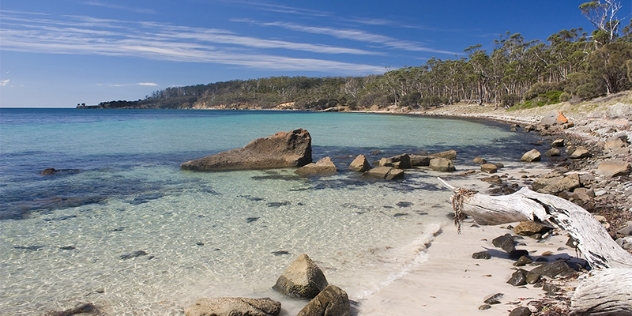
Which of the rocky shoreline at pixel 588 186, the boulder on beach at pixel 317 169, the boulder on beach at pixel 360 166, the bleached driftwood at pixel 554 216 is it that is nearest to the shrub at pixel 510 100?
the rocky shoreline at pixel 588 186

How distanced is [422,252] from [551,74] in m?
90.9

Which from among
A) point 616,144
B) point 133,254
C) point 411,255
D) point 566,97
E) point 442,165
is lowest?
point 411,255

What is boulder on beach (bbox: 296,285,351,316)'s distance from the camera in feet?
19.2

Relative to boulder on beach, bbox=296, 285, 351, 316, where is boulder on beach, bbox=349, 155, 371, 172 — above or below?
above

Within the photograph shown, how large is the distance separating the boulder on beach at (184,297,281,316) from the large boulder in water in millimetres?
13836

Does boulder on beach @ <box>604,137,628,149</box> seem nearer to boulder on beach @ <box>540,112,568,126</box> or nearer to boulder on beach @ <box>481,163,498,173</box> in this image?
boulder on beach @ <box>481,163,498,173</box>

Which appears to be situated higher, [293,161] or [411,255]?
[293,161]

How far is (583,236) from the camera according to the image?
6.03 meters

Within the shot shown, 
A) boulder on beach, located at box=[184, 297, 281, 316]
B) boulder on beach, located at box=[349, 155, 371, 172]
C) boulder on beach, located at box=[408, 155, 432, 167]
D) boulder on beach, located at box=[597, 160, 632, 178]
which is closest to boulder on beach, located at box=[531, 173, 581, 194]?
boulder on beach, located at box=[597, 160, 632, 178]

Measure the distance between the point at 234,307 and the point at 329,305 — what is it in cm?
134

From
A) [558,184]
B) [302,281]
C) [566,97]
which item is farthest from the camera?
[566,97]

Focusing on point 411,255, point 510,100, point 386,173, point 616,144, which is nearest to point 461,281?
point 411,255

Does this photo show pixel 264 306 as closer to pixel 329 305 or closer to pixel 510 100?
pixel 329 305

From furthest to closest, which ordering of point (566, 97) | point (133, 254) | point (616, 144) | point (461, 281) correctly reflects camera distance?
point (566, 97), point (616, 144), point (133, 254), point (461, 281)
